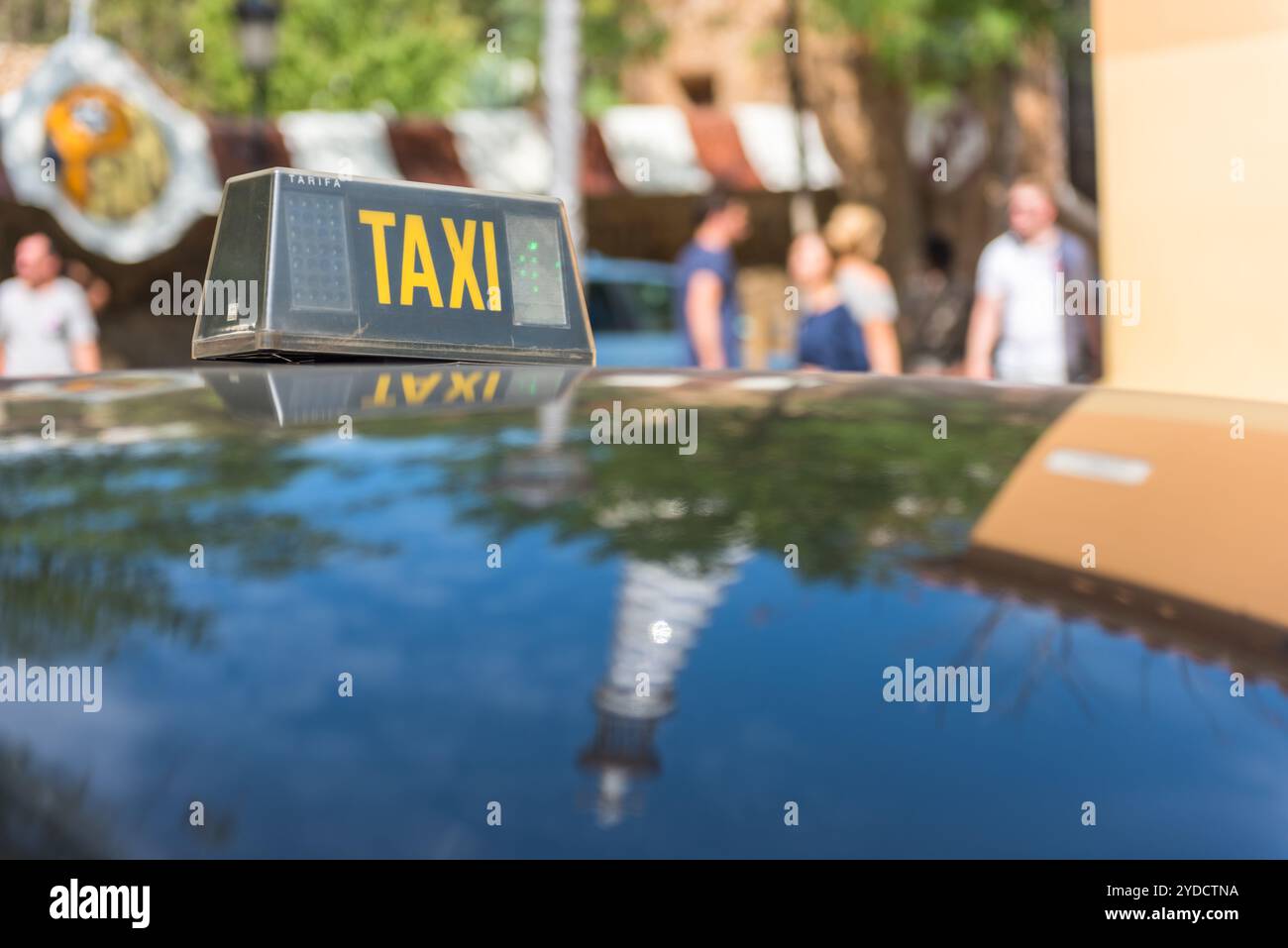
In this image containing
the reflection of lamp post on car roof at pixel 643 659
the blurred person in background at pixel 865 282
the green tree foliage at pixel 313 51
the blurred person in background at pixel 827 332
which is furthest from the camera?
the green tree foliage at pixel 313 51

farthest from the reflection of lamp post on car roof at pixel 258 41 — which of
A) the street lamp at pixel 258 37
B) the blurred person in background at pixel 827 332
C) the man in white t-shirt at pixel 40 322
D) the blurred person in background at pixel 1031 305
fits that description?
the blurred person in background at pixel 1031 305

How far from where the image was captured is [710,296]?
24.1 ft

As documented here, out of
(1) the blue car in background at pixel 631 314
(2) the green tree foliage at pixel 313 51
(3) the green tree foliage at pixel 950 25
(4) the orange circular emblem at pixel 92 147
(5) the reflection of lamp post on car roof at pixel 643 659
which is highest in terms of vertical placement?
(2) the green tree foliage at pixel 313 51

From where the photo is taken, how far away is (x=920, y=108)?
23.2 meters

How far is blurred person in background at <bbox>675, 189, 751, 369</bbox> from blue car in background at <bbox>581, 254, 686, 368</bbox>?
6.56 meters

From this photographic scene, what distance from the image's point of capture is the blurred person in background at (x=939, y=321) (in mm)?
10008

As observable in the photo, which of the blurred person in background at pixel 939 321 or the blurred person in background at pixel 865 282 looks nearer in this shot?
the blurred person in background at pixel 865 282

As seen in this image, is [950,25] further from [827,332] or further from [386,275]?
[386,275]

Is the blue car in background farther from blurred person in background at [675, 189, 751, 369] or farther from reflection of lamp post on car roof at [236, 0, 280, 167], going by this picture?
blurred person in background at [675, 189, 751, 369]

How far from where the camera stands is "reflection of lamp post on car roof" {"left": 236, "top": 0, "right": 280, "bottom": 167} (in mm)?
15000

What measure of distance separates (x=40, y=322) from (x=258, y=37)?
774cm

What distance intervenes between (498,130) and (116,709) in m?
19.9

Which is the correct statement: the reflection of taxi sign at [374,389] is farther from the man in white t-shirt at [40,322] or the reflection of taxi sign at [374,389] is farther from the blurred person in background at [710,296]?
the man in white t-shirt at [40,322]
